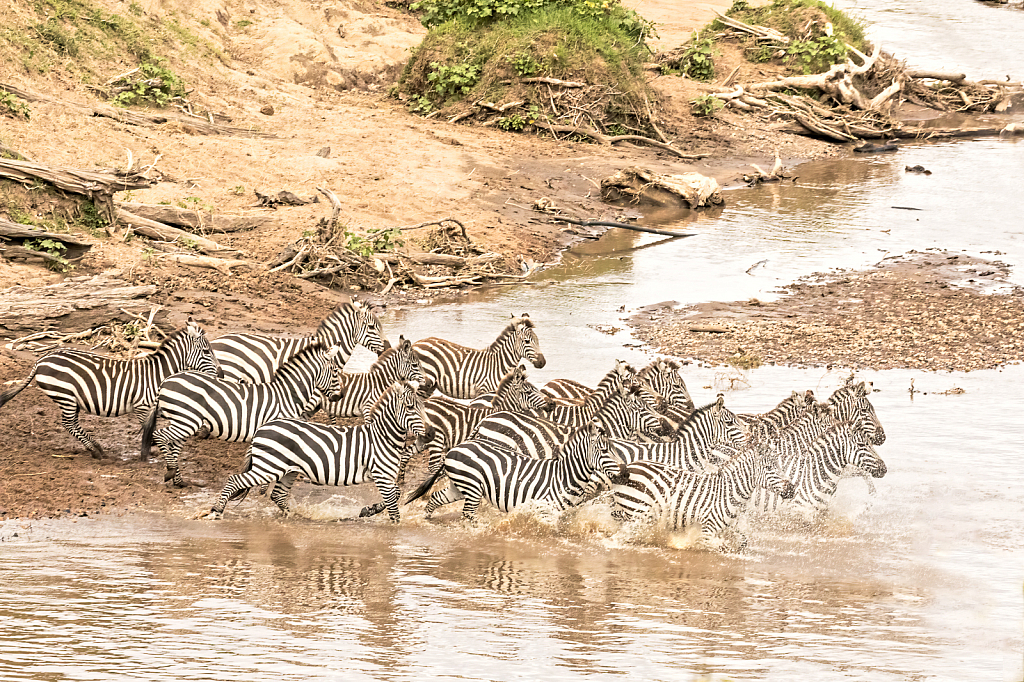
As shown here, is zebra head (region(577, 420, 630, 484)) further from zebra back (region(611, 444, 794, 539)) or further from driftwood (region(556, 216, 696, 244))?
driftwood (region(556, 216, 696, 244))

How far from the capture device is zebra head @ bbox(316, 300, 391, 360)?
11781mm

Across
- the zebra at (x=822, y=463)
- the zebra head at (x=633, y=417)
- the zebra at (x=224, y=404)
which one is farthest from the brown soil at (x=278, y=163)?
the zebra at (x=822, y=463)

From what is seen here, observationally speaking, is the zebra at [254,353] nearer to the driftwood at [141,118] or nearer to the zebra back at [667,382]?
the zebra back at [667,382]

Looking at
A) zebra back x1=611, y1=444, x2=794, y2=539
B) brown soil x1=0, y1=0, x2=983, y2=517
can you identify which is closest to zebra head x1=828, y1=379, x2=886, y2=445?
zebra back x1=611, y1=444, x2=794, y2=539

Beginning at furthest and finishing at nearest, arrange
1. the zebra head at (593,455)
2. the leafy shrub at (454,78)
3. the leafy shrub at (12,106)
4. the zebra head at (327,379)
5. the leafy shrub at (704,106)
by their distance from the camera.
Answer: the leafy shrub at (704,106) < the leafy shrub at (454,78) < the leafy shrub at (12,106) < the zebra head at (327,379) < the zebra head at (593,455)

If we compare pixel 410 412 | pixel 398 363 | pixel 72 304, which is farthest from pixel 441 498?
pixel 72 304

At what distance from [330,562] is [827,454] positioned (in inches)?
157

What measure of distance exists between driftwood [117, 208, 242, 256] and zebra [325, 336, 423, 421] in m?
5.42

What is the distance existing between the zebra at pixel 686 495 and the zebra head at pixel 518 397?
4.58 feet

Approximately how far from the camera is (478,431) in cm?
910

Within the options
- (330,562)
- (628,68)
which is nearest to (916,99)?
(628,68)

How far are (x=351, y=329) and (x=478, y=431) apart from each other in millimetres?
3209

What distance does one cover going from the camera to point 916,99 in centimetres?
3014

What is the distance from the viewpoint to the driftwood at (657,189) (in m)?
20.5
